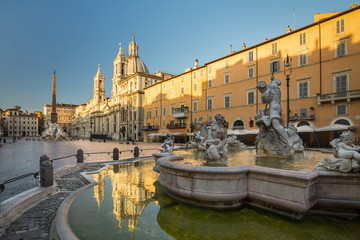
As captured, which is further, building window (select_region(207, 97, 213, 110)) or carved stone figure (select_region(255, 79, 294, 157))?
building window (select_region(207, 97, 213, 110))

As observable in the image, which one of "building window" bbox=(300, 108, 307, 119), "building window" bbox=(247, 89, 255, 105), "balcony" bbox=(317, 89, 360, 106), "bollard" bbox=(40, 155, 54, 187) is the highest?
"building window" bbox=(247, 89, 255, 105)

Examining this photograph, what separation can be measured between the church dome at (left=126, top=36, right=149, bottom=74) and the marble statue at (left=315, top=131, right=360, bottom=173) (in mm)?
62812

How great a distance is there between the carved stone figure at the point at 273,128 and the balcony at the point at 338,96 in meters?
16.5

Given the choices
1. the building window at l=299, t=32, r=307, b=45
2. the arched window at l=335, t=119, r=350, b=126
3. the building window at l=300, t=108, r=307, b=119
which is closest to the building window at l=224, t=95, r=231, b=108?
the building window at l=300, t=108, r=307, b=119

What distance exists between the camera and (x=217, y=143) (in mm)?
5414

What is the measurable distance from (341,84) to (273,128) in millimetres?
18297

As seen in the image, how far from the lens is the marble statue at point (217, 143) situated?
16.9 ft

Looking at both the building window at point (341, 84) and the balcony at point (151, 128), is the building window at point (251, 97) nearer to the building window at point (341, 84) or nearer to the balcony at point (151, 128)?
the building window at point (341, 84)

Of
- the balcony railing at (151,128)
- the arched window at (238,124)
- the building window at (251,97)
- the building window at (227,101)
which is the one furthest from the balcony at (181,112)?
the building window at (251,97)

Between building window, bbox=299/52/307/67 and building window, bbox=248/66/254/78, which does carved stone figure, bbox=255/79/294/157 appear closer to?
building window, bbox=299/52/307/67

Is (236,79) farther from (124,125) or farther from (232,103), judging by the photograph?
(124,125)

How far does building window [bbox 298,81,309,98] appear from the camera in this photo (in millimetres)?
21312

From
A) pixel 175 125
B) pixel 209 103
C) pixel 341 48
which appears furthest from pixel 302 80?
pixel 175 125

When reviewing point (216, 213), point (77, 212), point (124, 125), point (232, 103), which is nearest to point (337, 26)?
point (232, 103)
